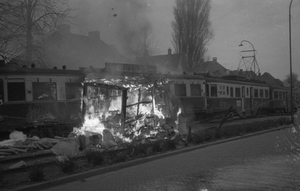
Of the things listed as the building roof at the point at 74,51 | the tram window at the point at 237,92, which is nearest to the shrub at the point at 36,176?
the building roof at the point at 74,51

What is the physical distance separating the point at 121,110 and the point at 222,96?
13896 mm

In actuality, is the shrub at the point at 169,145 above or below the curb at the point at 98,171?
above

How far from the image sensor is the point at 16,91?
47.5 ft

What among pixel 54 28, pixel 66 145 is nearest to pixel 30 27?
pixel 54 28

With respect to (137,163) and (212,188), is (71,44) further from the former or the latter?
(212,188)

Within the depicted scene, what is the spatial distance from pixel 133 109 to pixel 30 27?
10622mm

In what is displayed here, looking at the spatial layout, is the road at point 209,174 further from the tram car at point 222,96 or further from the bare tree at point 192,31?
the bare tree at point 192,31

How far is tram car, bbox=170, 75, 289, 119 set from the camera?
20.8m

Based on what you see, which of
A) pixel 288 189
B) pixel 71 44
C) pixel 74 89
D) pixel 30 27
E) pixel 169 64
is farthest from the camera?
pixel 169 64

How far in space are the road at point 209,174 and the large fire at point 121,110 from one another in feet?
9.80

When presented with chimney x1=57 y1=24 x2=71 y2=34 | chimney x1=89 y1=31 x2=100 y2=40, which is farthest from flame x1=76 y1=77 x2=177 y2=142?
chimney x1=89 y1=31 x2=100 y2=40

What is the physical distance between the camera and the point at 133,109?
13734 millimetres

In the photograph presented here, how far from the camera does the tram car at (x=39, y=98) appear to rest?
1417 centimetres

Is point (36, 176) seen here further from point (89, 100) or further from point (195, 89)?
point (195, 89)
